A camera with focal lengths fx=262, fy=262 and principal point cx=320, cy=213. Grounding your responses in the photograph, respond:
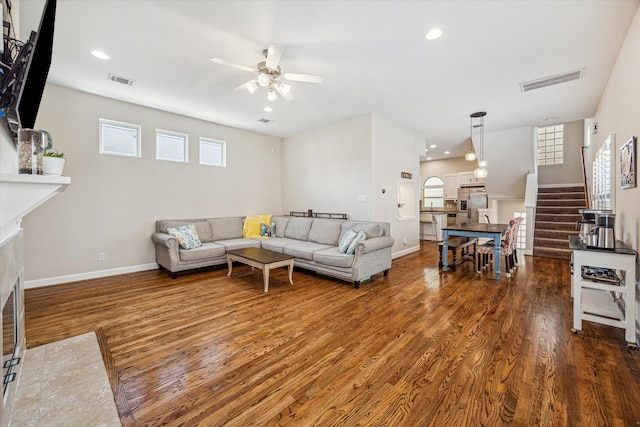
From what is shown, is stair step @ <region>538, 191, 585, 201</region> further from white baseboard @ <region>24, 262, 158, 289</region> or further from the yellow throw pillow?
white baseboard @ <region>24, 262, 158, 289</region>

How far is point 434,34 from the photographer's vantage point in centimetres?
271

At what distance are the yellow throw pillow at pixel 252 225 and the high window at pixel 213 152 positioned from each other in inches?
53.5

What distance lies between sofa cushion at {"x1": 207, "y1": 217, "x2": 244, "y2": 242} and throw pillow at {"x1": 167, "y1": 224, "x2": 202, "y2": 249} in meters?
0.59

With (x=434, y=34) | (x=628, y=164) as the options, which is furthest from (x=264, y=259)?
(x=628, y=164)

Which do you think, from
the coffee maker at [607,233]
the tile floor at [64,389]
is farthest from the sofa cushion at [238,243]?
the coffee maker at [607,233]

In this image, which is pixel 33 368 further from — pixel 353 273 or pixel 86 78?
pixel 86 78

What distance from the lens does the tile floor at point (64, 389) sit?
1.53 m

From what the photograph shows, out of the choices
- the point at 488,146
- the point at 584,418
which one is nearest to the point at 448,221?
the point at 488,146

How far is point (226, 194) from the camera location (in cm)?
596

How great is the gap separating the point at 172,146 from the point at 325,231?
11.4 feet

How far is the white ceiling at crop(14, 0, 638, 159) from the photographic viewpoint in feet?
7.86

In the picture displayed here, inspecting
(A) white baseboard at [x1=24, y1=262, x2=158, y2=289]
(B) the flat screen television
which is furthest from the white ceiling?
(A) white baseboard at [x1=24, y1=262, x2=158, y2=289]

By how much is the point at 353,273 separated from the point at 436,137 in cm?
504

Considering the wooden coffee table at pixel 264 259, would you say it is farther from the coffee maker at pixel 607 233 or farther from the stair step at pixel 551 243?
the stair step at pixel 551 243
